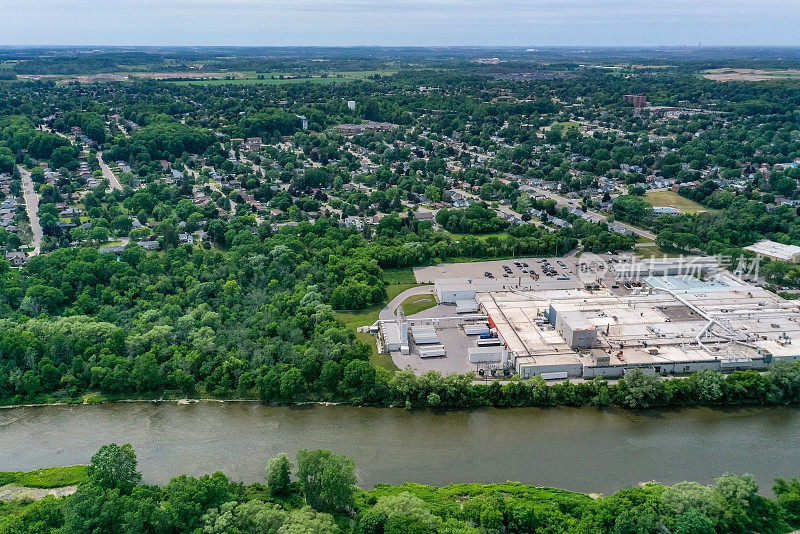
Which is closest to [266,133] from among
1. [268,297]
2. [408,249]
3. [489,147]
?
[489,147]

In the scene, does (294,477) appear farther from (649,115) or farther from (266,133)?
(649,115)

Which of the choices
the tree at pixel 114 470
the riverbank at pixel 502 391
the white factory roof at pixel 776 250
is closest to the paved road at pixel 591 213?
the white factory roof at pixel 776 250

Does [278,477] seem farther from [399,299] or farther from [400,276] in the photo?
[400,276]

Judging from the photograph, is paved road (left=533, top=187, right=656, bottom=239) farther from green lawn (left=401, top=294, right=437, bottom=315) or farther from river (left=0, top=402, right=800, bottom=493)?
river (left=0, top=402, right=800, bottom=493)

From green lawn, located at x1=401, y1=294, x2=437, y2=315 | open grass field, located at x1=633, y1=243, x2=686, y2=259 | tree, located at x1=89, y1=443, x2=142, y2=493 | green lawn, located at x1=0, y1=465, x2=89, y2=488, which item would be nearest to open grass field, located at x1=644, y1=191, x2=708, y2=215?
open grass field, located at x1=633, y1=243, x2=686, y2=259

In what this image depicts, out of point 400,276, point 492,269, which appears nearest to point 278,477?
point 400,276

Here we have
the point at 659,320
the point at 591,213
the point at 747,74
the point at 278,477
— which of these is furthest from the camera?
the point at 747,74
